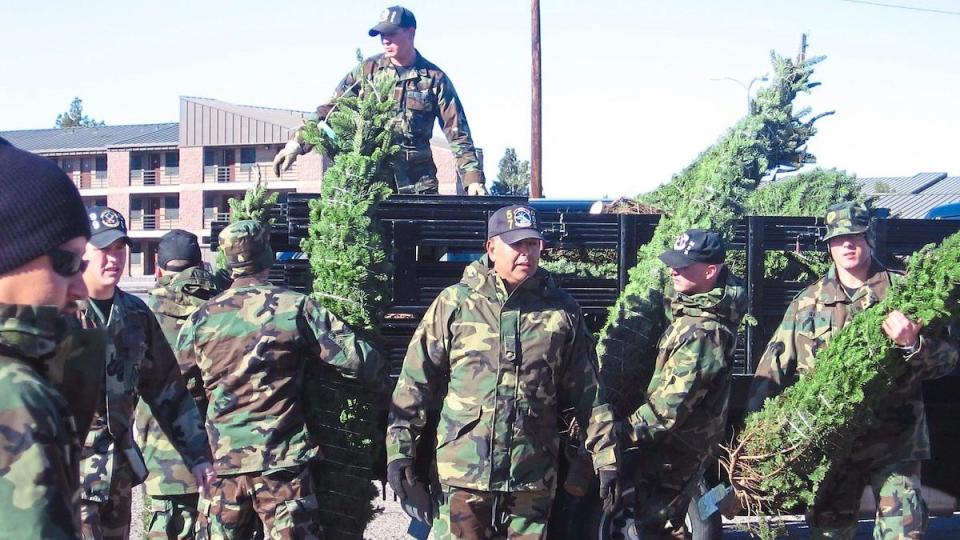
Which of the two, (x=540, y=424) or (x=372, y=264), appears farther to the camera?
(x=372, y=264)

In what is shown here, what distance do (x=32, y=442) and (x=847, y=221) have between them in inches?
177

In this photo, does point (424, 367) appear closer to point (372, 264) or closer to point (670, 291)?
point (372, 264)

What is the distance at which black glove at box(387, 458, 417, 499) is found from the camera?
4773mm

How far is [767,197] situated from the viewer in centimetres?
725

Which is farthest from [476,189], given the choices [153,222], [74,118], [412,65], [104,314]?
[74,118]

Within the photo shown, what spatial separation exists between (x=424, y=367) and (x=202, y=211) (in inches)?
2025

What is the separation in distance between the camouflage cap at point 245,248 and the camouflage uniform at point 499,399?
94cm

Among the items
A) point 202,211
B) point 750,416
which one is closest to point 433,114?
point 750,416

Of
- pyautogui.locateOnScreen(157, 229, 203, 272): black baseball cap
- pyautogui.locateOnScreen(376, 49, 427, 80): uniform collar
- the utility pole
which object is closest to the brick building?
the utility pole

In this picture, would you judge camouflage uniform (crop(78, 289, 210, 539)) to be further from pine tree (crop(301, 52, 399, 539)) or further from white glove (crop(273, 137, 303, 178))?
white glove (crop(273, 137, 303, 178))

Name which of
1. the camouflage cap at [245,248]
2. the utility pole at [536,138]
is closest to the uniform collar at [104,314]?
the camouflage cap at [245,248]

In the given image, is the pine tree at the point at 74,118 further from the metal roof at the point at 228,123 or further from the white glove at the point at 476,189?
the white glove at the point at 476,189

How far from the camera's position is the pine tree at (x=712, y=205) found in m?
5.64

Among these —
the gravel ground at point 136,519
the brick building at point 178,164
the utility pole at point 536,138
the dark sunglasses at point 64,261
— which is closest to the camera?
the dark sunglasses at point 64,261
